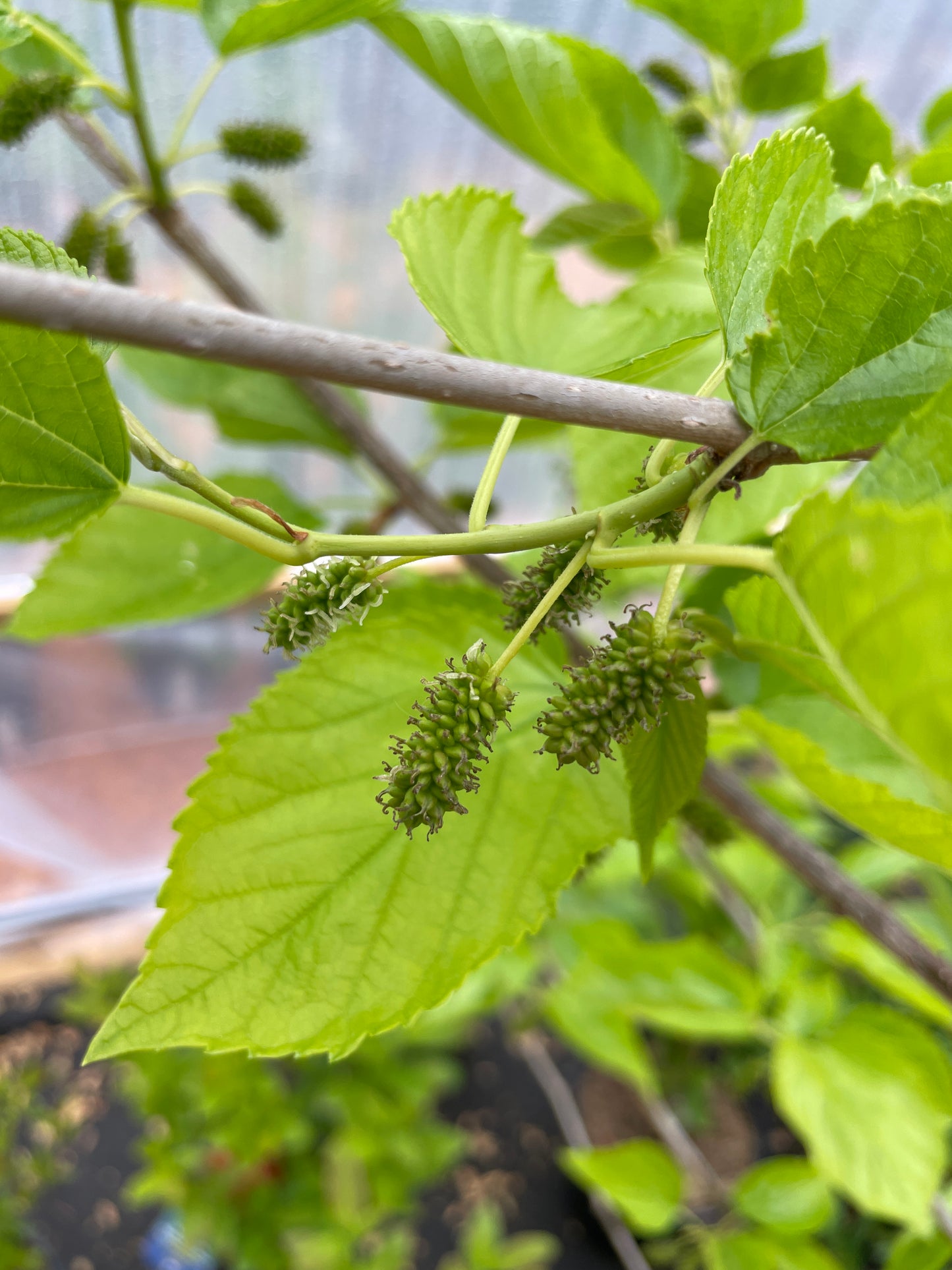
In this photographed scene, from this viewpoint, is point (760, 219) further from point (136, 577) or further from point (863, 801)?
point (136, 577)

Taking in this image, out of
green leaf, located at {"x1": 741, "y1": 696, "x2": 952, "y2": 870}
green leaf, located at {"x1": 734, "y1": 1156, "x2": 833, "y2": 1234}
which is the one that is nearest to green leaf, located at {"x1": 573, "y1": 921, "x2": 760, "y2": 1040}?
green leaf, located at {"x1": 734, "y1": 1156, "x2": 833, "y2": 1234}

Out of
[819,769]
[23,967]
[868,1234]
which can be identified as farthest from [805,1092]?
[23,967]

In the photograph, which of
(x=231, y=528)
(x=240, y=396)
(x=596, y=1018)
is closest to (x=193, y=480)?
(x=231, y=528)

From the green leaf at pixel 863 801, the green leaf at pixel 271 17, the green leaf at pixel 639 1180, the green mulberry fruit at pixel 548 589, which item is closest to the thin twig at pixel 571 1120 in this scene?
the green leaf at pixel 639 1180

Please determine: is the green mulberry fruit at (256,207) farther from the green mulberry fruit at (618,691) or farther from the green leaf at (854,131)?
the green mulberry fruit at (618,691)

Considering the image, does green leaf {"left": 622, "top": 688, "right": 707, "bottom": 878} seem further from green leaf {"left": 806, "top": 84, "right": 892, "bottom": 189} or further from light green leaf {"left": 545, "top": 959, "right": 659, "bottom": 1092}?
light green leaf {"left": 545, "top": 959, "right": 659, "bottom": 1092}

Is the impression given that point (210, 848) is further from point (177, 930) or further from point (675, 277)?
point (675, 277)

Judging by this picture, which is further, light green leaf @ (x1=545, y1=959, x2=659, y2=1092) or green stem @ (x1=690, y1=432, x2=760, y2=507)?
light green leaf @ (x1=545, y1=959, x2=659, y2=1092)
